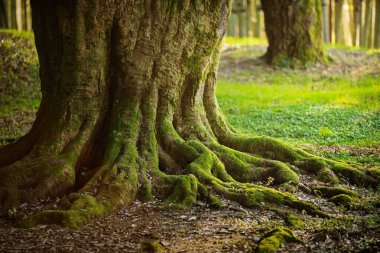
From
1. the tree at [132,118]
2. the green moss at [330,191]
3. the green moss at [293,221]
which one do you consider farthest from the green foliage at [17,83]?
the green moss at [293,221]

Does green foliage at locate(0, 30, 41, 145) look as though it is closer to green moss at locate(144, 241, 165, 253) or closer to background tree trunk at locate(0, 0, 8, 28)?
Answer: background tree trunk at locate(0, 0, 8, 28)

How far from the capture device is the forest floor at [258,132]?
6078 millimetres

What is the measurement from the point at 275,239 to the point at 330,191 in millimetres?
2122

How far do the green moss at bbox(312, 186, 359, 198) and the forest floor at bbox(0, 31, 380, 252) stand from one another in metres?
0.18

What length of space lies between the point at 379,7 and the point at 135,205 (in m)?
22.0

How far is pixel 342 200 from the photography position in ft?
24.2

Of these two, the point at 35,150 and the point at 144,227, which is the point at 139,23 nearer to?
the point at 35,150

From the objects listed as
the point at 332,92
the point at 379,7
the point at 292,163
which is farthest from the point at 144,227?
the point at 379,7

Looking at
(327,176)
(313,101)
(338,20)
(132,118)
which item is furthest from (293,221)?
(338,20)

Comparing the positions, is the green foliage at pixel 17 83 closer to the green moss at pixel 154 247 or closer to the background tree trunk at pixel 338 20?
the green moss at pixel 154 247

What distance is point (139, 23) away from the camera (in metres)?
8.03

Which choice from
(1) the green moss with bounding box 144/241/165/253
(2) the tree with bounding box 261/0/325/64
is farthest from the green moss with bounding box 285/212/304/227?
(2) the tree with bounding box 261/0/325/64

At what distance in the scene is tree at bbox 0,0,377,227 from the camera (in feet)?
24.3

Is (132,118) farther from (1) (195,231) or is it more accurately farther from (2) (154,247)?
(2) (154,247)
